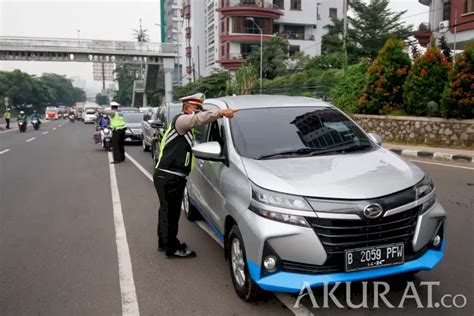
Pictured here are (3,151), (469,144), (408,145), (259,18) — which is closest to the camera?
(469,144)

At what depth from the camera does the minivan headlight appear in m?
3.39

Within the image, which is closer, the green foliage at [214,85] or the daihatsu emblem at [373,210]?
the daihatsu emblem at [373,210]

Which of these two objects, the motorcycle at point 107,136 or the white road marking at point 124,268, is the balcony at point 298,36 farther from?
the white road marking at point 124,268

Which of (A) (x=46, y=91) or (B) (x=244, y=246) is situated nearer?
(B) (x=244, y=246)

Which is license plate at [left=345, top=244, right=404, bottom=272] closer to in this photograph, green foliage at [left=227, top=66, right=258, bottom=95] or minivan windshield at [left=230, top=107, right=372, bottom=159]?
minivan windshield at [left=230, top=107, right=372, bottom=159]

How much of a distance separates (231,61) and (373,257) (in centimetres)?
5048

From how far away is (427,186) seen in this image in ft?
12.6

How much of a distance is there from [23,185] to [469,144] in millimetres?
11803

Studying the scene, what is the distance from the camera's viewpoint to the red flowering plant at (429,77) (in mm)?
14148

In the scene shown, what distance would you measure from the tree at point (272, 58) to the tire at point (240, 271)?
130 ft

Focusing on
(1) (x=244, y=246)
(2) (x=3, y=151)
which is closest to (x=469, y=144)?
(1) (x=244, y=246)

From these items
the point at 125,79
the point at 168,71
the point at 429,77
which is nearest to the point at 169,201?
the point at 429,77

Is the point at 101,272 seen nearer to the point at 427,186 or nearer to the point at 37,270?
the point at 37,270

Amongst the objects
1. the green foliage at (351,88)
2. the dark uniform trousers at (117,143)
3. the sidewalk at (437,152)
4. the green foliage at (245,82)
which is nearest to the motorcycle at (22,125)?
the green foliage at (245,82)
